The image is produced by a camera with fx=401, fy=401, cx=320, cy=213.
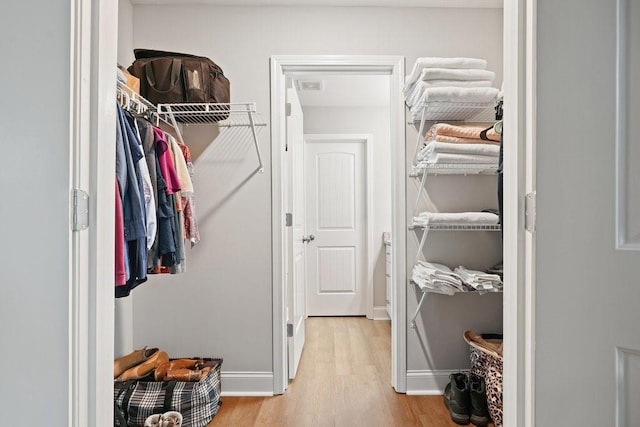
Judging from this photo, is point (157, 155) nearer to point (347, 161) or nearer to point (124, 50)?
point (124, 50)

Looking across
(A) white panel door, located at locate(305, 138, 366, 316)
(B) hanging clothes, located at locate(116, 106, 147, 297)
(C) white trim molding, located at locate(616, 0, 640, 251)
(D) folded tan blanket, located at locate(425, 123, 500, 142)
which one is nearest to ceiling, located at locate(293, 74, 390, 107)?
(A) white panel door, located at locate(305, 138, 366, 316)

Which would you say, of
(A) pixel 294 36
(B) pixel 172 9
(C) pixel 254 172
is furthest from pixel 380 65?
(B) pixel 172 9

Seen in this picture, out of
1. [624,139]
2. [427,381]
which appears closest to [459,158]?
[427,381]

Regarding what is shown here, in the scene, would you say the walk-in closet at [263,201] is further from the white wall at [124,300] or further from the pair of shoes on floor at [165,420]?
the pair of shoes on floor at [165,420]

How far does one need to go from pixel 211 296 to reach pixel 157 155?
40.2 inches

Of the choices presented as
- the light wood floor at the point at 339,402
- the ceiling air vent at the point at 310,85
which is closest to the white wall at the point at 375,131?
the ceiling air vent at the point at 310,85

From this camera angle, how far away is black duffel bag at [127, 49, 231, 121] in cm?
207

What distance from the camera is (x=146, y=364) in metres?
2.17

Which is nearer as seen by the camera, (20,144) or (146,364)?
(20,144)

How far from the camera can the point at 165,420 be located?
75.3 inches

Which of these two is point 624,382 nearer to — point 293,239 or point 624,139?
point 624,139

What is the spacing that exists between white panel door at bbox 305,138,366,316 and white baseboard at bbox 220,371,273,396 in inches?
81.2

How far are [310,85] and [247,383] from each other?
2600mm

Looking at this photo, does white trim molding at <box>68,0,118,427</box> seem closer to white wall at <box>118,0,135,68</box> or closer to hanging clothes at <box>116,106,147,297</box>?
hanging clothes at <box>116,106,147,297</box>
